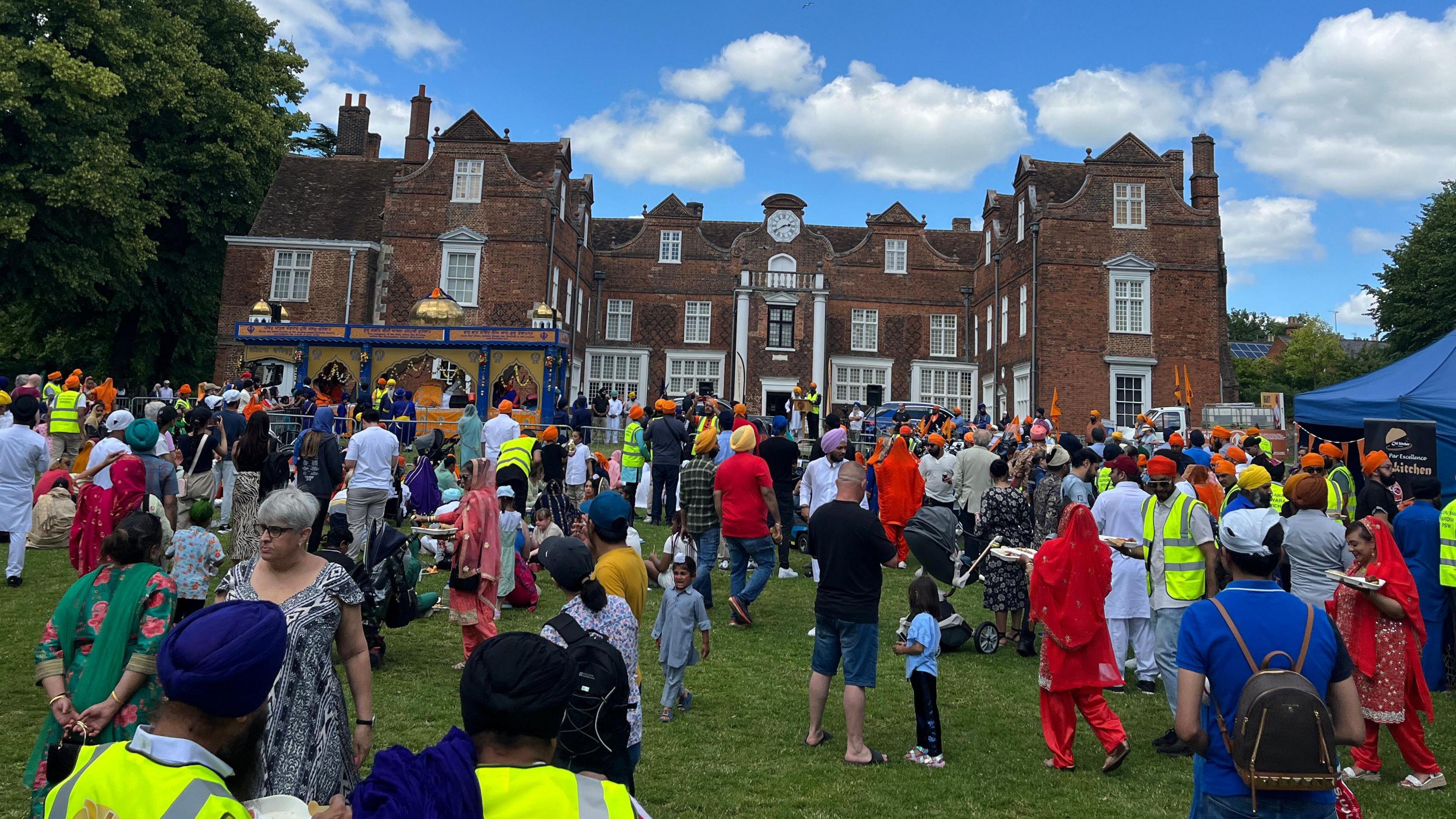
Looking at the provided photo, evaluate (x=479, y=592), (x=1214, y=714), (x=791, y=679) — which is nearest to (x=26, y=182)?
(x=479, y=592)

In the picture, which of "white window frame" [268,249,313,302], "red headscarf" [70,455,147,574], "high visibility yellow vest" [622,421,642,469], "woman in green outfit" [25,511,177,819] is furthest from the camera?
"white window frame" [268,249,313,302]

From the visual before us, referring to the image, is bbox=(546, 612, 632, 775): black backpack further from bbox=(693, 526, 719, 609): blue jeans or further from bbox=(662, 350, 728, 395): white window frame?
bbox=(662, 350, 728, 395): white window frame

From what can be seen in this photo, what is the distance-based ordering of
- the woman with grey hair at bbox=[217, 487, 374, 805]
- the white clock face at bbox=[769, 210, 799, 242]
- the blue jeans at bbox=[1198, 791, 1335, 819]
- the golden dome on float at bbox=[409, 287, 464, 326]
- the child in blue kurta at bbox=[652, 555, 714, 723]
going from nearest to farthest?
the blue jeans at bbox=[1198, 791, 1335, 819]
the woman with grey hair at bbox=[217, 487, 374, 805]
the child in blue kurta at bbox=[652, 555, 714, 723]
the golden dome on float at bbox=[409, 287, 464, 326]
the white clock face at bbox=[769, 210, 799, 242]

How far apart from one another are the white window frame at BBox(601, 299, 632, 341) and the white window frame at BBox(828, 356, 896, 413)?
365 inches

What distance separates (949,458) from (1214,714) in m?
9.47

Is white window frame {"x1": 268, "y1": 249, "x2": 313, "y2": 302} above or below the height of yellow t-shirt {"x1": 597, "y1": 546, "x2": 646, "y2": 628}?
above

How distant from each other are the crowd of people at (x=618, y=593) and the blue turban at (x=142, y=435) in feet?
0.11

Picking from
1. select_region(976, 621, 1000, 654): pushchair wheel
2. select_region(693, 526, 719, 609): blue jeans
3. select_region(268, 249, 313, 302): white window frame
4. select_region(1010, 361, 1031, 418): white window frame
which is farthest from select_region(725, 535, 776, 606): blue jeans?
select_region(268, 249, 313, 302): white window frame

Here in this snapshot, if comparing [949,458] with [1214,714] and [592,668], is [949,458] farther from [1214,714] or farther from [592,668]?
[592,668]

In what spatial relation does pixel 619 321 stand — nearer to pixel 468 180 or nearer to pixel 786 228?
pixel 786 228

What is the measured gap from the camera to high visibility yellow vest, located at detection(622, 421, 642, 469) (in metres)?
14.5

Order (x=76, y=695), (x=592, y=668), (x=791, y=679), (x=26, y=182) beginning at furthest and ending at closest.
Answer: (x=26, y=182), (x=791, y=679), (x=76, y=695), (x=592, y=668)

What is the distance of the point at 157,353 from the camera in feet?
109

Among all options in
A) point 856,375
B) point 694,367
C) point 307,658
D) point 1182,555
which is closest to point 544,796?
point 307,658
